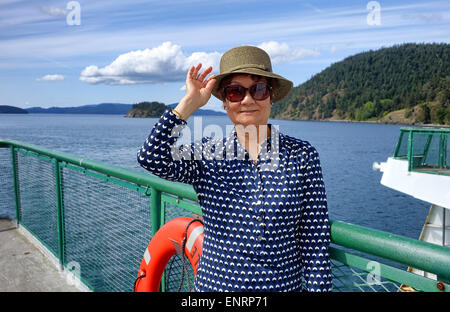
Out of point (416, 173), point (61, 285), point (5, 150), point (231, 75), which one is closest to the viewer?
point (231, 75)

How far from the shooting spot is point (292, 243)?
1530 mm

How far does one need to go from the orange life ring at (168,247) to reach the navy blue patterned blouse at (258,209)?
17.5 inches

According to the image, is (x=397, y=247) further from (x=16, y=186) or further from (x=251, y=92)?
(x=16, y=186)

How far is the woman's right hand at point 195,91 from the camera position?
1596mm

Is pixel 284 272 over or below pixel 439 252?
below

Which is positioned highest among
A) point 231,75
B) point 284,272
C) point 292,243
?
point 231,75

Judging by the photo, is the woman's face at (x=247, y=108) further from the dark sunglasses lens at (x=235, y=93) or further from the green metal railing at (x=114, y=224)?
the green metal railing at (x=114, y=224)

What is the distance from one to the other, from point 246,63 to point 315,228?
2.30 ft

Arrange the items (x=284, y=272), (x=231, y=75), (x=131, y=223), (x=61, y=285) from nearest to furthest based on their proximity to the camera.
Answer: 1. (x=284, y=272)
2. (x=231, y=75)
3. (x=131, y=223)
4. (x=61, y=285)

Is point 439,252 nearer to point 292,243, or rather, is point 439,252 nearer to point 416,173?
point 292,243

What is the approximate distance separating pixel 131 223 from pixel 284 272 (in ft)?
6.04

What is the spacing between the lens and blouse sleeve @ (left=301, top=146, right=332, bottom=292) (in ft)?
4.95

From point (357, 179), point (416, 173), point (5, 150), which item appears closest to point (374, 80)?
point (357, 179)
